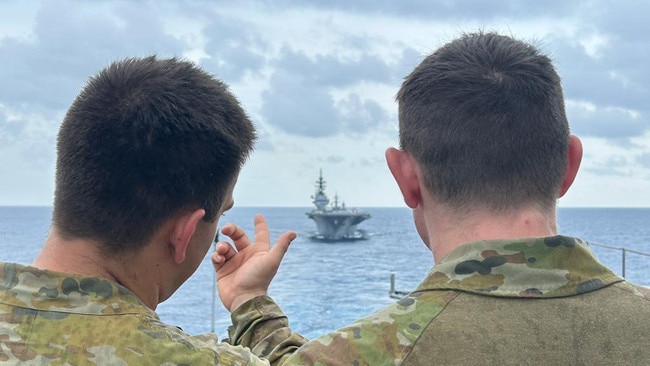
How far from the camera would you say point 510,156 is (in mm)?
1818

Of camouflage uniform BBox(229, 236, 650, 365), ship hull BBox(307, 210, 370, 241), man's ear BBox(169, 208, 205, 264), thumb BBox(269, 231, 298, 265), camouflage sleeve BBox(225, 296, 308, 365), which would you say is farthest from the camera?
ship hull BBox(307, 210, 370, 241)

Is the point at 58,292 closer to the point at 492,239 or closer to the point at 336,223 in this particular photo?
the point at 492,239

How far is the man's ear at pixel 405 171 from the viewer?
196 cm

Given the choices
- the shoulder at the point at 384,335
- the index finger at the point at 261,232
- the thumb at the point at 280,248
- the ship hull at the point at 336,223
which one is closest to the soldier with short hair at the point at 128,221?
the shoulder at the point at 384,335

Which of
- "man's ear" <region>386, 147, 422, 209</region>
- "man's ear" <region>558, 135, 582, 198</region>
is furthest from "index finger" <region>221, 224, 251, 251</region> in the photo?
"man's ear" <region>558, 135, 582, 198</region>

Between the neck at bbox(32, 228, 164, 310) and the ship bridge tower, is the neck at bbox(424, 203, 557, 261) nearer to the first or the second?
the neck at bbox(32, 228, 164, 310)

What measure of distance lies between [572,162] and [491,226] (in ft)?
1.06

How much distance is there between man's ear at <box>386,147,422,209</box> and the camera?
1964 millimetres

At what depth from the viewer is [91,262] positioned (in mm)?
1933

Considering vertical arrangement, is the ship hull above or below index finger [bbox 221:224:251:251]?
below

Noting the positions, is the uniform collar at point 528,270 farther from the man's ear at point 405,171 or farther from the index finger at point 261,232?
the index finger at point 261,232

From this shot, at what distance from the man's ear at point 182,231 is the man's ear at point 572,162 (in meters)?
0.98

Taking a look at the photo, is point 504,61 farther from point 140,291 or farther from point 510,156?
point 140,291

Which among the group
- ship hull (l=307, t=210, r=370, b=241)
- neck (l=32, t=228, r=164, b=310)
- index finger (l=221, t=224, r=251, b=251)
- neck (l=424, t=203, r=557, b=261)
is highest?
neck (l=424, t=203, r=557, b=261)
